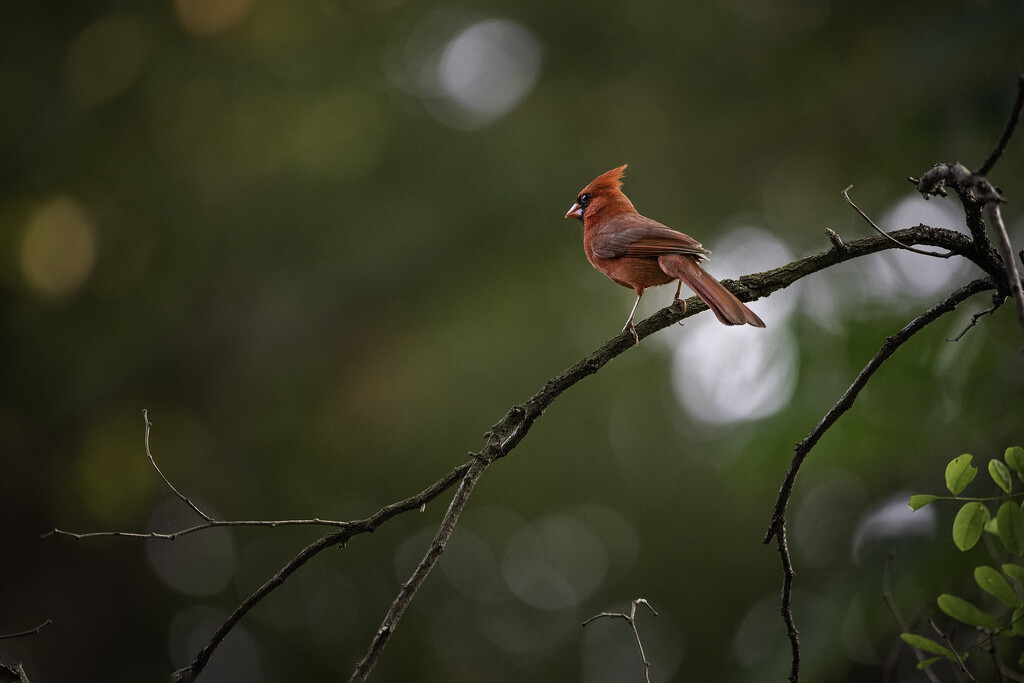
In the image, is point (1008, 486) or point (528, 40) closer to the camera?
point (1008, 486)

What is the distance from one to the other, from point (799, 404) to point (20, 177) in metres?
6.64

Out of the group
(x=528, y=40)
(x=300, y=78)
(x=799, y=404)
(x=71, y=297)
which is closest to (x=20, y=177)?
(x=71, y=297)

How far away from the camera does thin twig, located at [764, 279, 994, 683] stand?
5.78 ft

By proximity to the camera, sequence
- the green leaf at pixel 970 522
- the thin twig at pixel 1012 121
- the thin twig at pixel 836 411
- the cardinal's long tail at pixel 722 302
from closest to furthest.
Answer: the thin twig at pixel 1012 121, the green leaf at pixel 970 522, the thin twig at pixel 836 411, the cardinal's long tail at pixel 722 302

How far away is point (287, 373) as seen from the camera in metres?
7.25

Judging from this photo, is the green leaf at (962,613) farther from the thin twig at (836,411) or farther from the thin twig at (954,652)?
the thin twig at (836,411)

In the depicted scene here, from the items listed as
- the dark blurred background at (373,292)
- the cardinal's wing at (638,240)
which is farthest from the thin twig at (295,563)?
the dark blurred background at (373,292)

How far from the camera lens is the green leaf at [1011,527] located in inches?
60.5

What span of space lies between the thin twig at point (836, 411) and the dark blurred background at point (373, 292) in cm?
371

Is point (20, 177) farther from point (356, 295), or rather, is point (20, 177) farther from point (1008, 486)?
point (1008, 486)

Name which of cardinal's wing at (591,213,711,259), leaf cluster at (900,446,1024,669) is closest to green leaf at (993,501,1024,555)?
leaf cluster at (900,446,1024,669)

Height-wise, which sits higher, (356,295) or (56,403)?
(56,403)

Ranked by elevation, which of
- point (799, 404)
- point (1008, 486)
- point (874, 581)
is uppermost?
point (1008, 486)

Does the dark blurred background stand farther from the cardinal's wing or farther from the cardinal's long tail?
the cardinal's long tail
